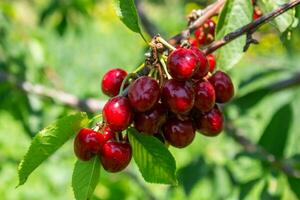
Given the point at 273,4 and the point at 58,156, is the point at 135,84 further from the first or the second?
the point at 58,156

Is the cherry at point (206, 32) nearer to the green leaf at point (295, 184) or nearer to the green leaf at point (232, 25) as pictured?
the green leaf at point (232, 25)

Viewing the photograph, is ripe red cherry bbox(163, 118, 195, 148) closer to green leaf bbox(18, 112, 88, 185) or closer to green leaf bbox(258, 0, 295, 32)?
green leaf bbox(18, 112, 88, 185)

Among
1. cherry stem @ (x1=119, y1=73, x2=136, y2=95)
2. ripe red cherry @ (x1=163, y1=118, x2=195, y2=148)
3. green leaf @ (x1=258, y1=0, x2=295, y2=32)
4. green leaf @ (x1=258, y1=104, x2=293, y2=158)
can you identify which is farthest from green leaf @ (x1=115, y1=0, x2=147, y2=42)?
green leaf @ (x1=258, y1=104, x2=293, y2=158)

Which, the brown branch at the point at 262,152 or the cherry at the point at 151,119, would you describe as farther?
the brown branch at the point at 262,152

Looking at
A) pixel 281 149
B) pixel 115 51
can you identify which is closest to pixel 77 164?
pixel 281 149

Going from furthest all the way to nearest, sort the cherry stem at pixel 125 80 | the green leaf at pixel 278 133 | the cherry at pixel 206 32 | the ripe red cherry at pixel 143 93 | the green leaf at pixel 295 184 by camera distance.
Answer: the green leaf at pixel 278 133 → the green leaf at pixel 295 184 → the cherry at pixel 206 32 → the cherry stem at pixel 125 80 → the ripe red cherry at pixel 143 93

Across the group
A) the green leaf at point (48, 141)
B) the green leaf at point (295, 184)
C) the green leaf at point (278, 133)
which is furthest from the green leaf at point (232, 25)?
the green leaf at point (278, 133)
